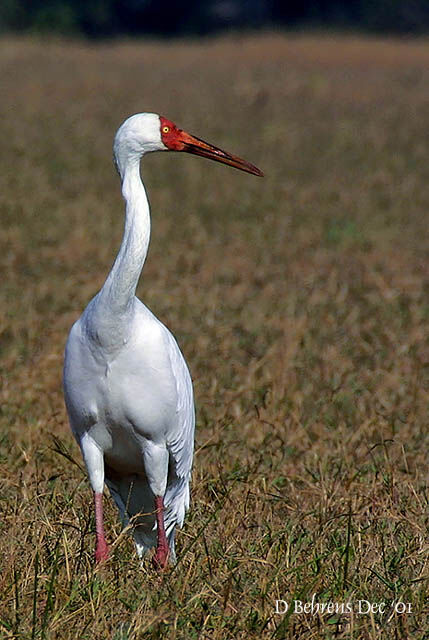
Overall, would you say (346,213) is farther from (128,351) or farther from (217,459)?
(128,351)

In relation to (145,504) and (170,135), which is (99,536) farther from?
(170,135)

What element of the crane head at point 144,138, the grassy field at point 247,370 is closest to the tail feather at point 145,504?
the grassy field at point 247,370

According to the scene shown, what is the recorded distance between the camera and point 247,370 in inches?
242

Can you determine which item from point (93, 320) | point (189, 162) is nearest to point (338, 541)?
point (93, 320)

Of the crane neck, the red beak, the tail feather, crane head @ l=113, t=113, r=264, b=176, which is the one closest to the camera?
the crane neck

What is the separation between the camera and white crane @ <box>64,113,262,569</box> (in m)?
3.51

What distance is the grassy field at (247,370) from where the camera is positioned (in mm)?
3344

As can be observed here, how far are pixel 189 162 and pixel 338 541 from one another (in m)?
10.3

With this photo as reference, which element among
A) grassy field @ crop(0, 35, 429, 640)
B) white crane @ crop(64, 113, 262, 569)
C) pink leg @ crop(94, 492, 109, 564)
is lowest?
grassy field @ crop(0, 35, 429, 640)

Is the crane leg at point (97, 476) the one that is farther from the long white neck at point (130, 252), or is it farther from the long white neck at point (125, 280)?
the long white neck at point (130, 252)

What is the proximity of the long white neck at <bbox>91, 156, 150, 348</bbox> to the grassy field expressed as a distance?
26.5 inches

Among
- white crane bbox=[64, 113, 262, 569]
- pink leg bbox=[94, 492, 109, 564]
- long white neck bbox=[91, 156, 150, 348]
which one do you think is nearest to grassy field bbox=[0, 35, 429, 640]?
pink leg bbox=[94, 492, 109, 564]

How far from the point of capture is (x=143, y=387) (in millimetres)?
3564

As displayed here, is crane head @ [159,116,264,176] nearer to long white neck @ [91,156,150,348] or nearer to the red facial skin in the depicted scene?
the red facial skin
